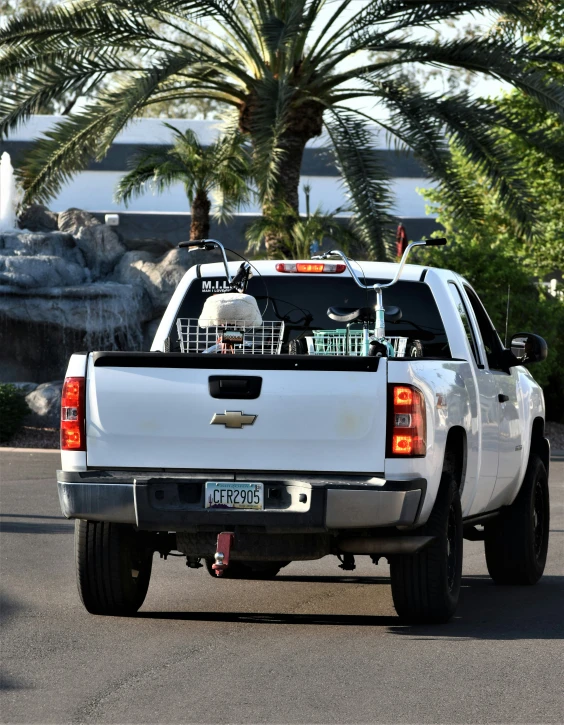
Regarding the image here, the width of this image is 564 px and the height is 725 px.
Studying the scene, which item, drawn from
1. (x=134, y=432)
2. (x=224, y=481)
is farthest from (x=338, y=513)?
(x=134, y=432)

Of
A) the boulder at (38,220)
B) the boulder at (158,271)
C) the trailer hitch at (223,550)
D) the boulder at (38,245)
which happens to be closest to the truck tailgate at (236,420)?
the trailer hitch at (223,550)

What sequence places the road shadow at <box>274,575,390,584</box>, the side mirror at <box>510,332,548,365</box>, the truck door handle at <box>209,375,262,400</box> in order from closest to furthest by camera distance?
the truck door handle at <box>209,375,262,400</box>, the side mirror at <box>510,332,548,365</box>, the road shadow at <box>274,575,390,584</box>

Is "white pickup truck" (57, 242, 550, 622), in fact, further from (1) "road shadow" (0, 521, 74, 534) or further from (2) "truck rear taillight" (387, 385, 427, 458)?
(1) "road shadow" (0, 521, 74, 534)

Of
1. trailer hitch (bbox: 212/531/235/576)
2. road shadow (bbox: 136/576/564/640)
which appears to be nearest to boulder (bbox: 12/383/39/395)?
road shadow (bbox: 136/576/564/640)

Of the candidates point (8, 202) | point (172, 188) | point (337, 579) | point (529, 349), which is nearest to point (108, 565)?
point (337, 579)

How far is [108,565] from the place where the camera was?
744 cm

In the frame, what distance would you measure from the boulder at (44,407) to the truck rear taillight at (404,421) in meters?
15.3

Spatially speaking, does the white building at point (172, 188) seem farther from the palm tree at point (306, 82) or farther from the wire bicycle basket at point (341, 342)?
the wire bicycle basket at point (341, 342)

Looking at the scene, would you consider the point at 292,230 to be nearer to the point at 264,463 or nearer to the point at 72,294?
the point at 72,294

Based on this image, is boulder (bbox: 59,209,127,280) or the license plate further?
boulder (bbox: 59,209,127,280)

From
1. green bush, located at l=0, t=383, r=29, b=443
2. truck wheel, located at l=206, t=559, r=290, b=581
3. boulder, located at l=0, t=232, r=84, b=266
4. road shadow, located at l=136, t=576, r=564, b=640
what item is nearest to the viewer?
road shadow, located at l=136, t=576, r=564, b=640

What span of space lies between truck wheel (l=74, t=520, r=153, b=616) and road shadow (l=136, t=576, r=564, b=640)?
222 millimetres

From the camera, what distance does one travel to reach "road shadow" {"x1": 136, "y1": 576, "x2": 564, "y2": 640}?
24.2 feet

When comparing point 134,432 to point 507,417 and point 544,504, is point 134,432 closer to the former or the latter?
point 507,417
